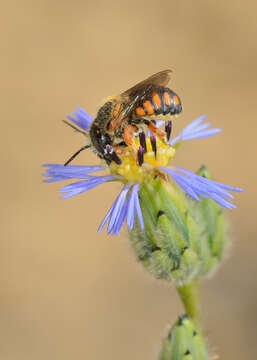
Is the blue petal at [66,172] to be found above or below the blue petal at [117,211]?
above

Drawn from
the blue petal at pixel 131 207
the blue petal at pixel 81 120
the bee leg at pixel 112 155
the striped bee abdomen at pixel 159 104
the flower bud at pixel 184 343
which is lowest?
the flower bud at pixel 184 343

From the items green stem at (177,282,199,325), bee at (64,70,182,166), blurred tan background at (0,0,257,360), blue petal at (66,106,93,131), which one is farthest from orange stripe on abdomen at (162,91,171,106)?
blurred tan background at (0,0,257,360)

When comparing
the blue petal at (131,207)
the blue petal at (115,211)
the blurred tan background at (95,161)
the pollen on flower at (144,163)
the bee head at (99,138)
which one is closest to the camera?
the blue petal at (131,207)

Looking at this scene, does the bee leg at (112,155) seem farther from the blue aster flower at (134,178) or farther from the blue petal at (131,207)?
the blue petal at (131,207)

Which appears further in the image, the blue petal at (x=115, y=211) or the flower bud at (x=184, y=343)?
the flower bud at (x=184, y=343)

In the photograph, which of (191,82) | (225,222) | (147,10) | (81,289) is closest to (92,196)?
(81,289)

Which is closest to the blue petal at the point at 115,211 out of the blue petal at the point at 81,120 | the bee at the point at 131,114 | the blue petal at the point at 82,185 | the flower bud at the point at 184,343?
the blue petal at the point at 82,185

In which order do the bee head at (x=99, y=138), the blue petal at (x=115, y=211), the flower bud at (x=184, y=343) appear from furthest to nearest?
the bee head at (x=99, y=138), the flower bud at (x=184, y=343), the blue petal at (x=115, y=211)

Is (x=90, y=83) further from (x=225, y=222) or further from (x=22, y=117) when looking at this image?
(x=225, y=222)
